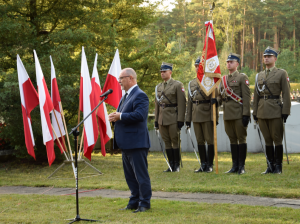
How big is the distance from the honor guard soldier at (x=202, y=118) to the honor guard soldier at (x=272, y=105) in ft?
3.24

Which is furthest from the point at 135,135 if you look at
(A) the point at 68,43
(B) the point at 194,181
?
(A) the point at 68,43

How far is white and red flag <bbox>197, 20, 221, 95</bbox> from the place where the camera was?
730cm

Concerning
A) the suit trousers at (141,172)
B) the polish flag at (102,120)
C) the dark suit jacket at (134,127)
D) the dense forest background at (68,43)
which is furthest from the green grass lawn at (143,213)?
the dense forest background at (68,43)

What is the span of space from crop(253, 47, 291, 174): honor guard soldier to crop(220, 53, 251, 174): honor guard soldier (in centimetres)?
26

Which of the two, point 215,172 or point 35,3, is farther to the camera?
point 35,3

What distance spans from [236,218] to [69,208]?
88.9 inches

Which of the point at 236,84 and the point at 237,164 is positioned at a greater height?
the point at 236,84

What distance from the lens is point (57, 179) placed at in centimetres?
802

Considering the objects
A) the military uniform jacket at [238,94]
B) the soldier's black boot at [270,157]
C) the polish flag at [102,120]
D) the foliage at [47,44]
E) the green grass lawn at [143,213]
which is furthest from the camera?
the foliage at [47,44]

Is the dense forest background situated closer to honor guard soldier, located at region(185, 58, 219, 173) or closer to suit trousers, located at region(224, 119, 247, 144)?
honor guard soldier, located at region(185, 58, 219, 173)

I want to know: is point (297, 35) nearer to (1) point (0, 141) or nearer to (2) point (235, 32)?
(2) point (235, 32)

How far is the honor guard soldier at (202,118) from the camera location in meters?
7.52

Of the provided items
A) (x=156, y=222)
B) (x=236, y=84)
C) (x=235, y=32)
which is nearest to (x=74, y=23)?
(x=236, y=84)

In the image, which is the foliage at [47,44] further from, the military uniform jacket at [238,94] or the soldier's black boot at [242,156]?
the soldier's black boot at [242,156]
